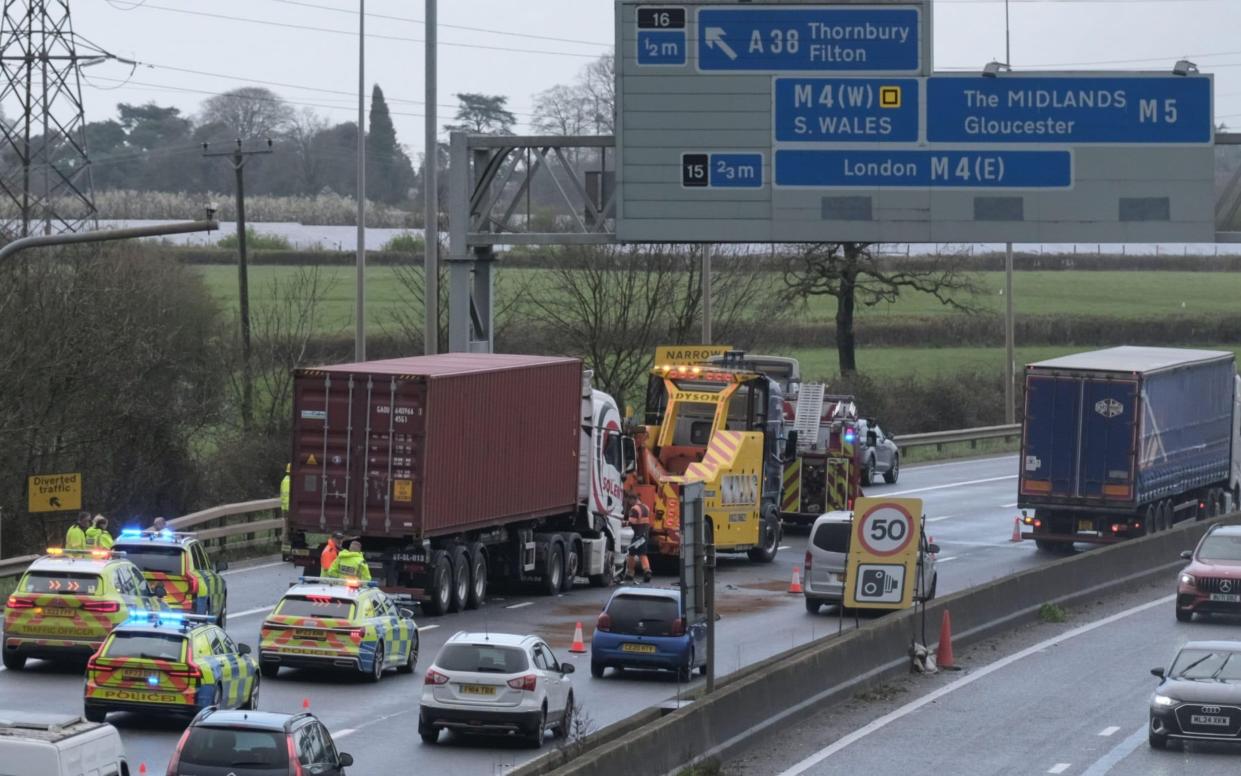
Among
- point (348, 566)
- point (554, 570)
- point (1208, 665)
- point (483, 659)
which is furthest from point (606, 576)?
point (1208, 665)

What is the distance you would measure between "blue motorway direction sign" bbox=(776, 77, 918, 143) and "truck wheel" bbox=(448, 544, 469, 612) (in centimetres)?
863

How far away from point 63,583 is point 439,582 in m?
8.04

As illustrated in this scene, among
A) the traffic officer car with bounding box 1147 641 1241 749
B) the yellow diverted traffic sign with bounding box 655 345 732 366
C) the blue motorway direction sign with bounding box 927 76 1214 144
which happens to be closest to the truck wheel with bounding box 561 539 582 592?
the yellow diverted traffic sign with bounding box 655 345 732 366

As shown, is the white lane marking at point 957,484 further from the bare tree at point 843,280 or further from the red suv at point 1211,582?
the red suv at point 1211,582

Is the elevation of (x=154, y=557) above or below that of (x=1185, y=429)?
below

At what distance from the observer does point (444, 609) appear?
31578 mm

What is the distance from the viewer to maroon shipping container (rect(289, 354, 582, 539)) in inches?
1213

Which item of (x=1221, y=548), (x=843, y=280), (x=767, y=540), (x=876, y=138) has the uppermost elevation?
(x=876, y=138)

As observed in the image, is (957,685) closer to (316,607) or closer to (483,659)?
(483,659)

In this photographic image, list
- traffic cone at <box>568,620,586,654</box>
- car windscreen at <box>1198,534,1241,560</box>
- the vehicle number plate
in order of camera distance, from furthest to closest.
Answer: car windscreen at <box>1198,534,1241,560</box>, traffic cone at <box>568,620,586,654</box>, the vehicle number plate

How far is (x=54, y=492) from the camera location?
32531 mm

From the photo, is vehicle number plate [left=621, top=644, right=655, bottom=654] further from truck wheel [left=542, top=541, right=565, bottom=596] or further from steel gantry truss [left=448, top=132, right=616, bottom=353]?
truck wheel [left=542, top=541, right=565, bottom=596]

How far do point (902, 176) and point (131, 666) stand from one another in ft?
45.4

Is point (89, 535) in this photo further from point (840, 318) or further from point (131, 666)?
point (840, 318)
